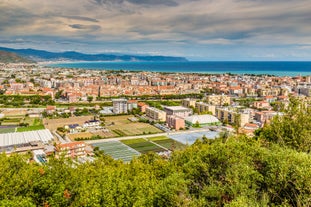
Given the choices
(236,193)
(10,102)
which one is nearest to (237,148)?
(236,193)

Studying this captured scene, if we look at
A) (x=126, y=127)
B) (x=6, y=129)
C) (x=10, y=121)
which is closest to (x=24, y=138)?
(x=6, y=129)

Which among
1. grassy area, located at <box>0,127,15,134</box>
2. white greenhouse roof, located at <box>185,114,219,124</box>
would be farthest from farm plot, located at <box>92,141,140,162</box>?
grassy area, located at <box>0,127,15,134</box>

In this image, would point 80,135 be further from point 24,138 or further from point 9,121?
point 9,121

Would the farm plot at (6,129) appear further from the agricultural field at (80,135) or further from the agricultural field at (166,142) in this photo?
the agricultural field at (166,142)

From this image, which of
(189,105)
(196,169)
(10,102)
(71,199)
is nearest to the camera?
(71,199)

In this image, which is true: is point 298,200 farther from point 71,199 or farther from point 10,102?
point 10,102
